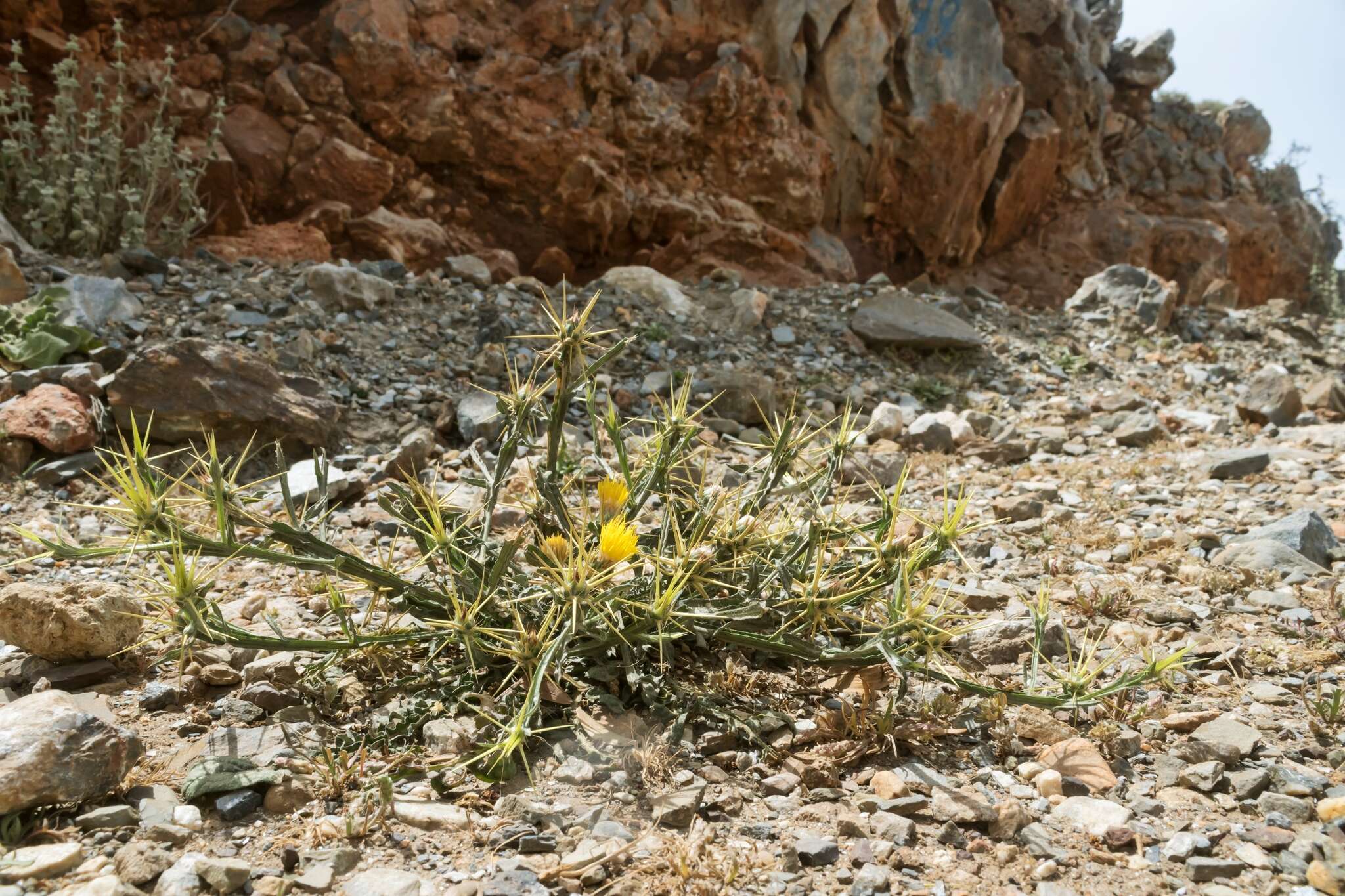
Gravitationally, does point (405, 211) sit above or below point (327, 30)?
below

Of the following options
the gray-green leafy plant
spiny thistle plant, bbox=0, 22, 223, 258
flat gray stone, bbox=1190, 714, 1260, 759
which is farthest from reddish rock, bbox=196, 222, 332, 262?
flat gray stone, bbox=1190, 714, 1260, 759

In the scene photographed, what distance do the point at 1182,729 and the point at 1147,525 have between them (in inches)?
54.3

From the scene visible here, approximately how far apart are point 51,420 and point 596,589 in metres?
2.49

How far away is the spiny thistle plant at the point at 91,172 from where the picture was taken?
4.69 metres

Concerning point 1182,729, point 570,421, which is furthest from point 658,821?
point 570,421

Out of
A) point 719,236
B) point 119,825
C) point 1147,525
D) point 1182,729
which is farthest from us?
point 719,236

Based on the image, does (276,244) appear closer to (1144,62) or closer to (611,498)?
(611,498)

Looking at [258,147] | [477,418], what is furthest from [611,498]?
[258,147]

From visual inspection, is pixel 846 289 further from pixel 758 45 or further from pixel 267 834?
pixel 267 834

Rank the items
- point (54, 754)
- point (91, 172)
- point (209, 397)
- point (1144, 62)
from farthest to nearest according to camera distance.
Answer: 1. point (1144, 62)
2. point (91, 172)
3. point (209, 397)
4. point (54, 754)

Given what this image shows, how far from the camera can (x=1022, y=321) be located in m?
6.45

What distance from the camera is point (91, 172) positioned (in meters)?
4.88

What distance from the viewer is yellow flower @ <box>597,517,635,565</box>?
1.62 metres

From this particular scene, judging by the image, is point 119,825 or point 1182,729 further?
point 1182,729
